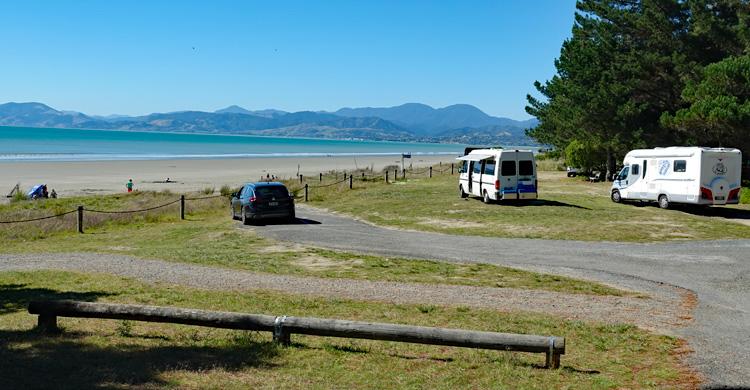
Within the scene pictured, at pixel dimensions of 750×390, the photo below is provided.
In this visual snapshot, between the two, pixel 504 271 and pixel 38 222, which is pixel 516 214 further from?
pixel 38 222

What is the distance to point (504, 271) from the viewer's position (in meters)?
14.3

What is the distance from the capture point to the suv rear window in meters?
24.1

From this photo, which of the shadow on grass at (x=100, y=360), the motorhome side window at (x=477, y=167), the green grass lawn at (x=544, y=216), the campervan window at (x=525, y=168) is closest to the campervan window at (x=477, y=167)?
the motorhome side window at (x=477, y=167)

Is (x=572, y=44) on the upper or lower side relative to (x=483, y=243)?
upper

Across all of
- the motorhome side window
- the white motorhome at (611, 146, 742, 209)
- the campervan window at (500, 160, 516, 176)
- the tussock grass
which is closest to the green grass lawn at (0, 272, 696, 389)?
the tussock grass

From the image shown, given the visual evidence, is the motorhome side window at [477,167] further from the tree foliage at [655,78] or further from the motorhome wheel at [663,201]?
the tree foliage at [655,78]

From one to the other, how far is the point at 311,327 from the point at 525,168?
22758mm

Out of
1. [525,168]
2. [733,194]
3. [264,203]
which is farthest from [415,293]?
[733,194]

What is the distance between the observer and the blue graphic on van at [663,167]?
27500 millimetres

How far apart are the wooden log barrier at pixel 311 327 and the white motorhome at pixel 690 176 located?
69.4ft

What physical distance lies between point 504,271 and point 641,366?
6699 millimetres

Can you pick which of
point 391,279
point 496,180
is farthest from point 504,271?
point 496,180

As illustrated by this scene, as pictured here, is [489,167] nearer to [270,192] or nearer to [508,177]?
[508,177]

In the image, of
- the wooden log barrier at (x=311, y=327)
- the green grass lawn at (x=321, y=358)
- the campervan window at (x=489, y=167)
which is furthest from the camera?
the campervan window at (x=489, y=167)
